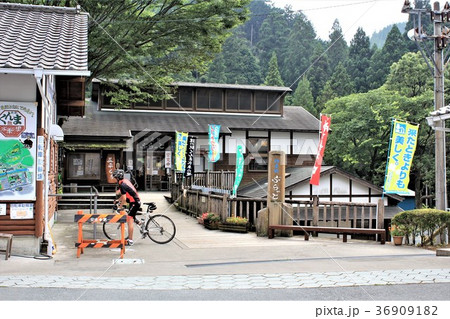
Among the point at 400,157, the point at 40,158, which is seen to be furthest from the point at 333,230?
the point at 40,158

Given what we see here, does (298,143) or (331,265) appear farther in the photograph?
(298,143)

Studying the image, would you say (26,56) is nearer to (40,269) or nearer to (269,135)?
(40,269)

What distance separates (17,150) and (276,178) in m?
7.02

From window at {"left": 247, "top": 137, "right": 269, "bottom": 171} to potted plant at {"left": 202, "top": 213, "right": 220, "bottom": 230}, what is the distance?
17902mm

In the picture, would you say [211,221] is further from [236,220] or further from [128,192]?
[128,192]

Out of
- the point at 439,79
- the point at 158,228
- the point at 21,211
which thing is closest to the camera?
the point at 21,211

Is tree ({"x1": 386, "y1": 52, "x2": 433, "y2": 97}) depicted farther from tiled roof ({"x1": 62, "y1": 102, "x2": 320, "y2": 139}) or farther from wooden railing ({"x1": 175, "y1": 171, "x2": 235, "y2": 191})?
wooden railing ({"x1": 175, "y1": 171, "x2": 235, "y2": 191})

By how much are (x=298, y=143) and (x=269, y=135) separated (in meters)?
2.26

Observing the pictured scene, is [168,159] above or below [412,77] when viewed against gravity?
below

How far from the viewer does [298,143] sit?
34.5 m

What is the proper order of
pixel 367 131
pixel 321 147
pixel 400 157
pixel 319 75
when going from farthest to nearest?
pixel 319 75
pixel 367 131
pixel 321 147
pixel 400 157

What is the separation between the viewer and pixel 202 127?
3291 cm

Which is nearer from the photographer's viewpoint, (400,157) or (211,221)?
(400,157)

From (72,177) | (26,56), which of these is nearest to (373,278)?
(26,56)
